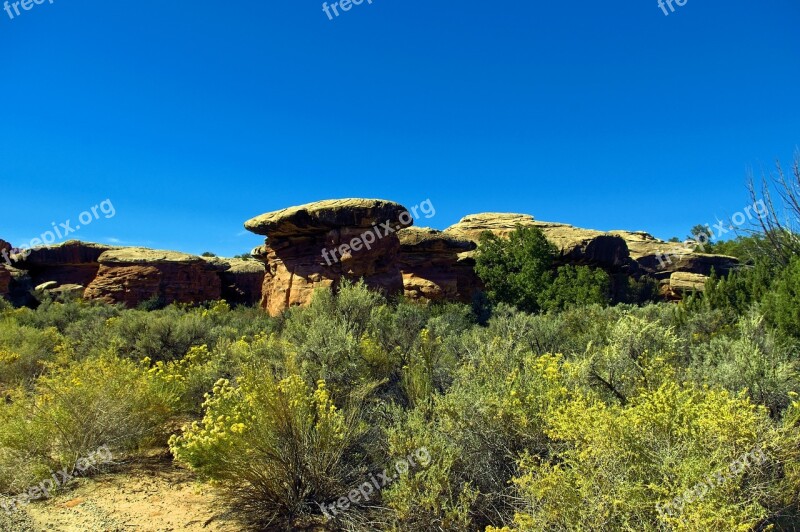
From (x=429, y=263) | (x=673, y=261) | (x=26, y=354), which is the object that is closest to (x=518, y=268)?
(x=429, y=263)

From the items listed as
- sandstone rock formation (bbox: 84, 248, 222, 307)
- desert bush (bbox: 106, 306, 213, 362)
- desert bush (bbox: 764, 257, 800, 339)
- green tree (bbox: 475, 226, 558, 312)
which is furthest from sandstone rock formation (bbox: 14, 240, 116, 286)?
desert bush (bbox: 764, 257, 800, 339)

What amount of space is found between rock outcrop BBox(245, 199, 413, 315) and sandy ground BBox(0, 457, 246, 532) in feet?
41.8

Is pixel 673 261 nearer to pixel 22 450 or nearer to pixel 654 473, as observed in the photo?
pixel 654 473

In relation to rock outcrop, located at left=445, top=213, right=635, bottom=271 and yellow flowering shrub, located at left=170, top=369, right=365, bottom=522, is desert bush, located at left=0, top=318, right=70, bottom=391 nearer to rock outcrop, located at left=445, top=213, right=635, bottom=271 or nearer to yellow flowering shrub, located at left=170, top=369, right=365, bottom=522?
yellow flowering shrub, located at left=170, top=369, right=365, bottom=522

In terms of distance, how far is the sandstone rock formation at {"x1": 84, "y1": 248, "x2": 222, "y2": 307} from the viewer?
25.0m

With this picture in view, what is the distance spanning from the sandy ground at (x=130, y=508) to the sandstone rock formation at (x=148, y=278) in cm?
2258

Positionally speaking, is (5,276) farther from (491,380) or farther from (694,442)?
(694,442)

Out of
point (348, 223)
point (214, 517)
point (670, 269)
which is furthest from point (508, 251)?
point (214, 517)

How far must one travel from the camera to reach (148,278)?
25.6 metres

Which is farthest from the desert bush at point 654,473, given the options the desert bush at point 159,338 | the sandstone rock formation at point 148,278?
the sandstone rock formation at point 148,278

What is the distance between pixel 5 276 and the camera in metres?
24.5

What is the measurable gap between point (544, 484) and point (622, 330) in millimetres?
2832

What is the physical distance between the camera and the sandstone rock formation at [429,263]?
2214cm

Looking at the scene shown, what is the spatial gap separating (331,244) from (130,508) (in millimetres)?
14875
